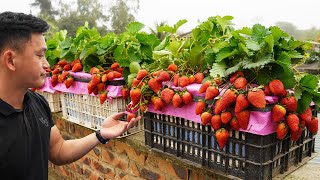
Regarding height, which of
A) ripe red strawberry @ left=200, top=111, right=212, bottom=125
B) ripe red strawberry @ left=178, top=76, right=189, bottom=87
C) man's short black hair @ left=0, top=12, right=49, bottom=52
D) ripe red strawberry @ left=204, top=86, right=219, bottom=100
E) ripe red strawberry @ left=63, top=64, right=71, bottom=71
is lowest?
ripe red strawberry @ left=200, top=111, right=212, bottom=125

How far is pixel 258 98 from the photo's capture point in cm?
122

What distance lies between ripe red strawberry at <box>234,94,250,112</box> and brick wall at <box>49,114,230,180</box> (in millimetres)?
373

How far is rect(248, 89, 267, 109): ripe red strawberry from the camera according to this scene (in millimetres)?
1222

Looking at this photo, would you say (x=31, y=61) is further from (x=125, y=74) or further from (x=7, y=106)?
(x=125, y=74)

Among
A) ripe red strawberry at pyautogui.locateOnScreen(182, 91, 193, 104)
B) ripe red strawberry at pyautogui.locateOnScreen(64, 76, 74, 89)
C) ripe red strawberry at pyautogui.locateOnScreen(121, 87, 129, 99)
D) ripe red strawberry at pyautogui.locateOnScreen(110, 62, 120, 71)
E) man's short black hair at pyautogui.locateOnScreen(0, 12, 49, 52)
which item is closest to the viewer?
man's short black hair at pyautogui.locateOnScreen(0, 12, 49, 52)

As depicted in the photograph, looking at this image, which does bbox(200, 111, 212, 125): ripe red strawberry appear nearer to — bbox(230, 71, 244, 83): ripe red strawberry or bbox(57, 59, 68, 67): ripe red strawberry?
bbox(230, 71, 244, 83): ripe red strawberry

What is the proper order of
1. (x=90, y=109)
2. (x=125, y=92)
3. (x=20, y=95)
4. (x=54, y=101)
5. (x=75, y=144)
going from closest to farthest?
(x=20, y=95) < (x=75, y=144) < (x=125, y=92) < (x=90, y=109) < (x=54, y=101)

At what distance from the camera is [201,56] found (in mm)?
1639

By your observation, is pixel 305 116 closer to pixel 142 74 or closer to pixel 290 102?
pixel 290 102

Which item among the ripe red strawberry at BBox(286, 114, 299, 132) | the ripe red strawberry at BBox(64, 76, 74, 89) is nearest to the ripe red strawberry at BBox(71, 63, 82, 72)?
the ripe red strawberry at BBox(64, 76, 74, 89)

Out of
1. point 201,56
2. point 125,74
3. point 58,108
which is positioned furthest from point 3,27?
point 58,108

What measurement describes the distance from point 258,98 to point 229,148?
0.31 metres

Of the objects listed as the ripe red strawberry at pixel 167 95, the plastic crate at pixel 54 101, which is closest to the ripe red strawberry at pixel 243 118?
the ripe red strawberry at pixel 167 95

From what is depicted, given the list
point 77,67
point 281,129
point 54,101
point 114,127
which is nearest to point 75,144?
point 114,127
